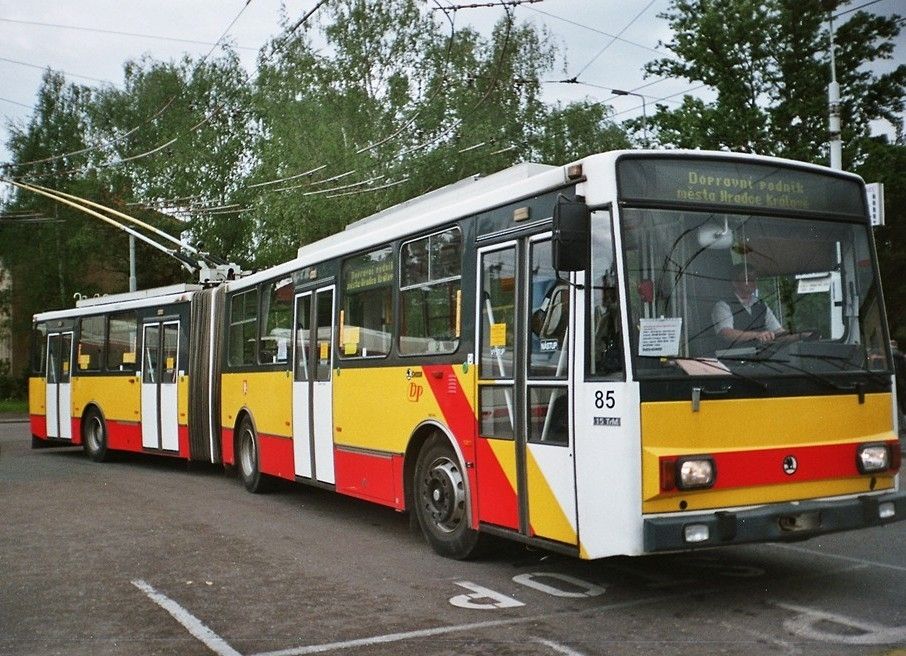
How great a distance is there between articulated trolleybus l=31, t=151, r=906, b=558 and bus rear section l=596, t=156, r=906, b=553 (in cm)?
1

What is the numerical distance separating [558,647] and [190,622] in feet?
7.53

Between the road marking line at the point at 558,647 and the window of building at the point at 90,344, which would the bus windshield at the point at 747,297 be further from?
the window of building at the point at 90,344

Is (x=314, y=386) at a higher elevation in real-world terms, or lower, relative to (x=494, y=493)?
higher

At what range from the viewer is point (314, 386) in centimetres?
1140

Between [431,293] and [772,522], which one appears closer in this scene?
[772,522]

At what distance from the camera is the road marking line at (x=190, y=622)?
6.04 m

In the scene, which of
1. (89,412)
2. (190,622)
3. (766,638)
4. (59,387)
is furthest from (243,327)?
(766,638)

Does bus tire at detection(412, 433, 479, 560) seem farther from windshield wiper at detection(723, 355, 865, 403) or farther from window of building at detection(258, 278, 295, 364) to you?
window of building at detection(258, 278, 295, 364)

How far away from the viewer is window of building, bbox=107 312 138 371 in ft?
58.4

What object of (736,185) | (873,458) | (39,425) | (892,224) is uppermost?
(892,224)

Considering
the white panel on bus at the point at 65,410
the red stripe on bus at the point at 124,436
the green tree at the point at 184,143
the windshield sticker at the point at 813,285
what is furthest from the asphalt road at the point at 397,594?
the green tree at the point at 184,143

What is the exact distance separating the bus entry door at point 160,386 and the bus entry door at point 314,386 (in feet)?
16.6

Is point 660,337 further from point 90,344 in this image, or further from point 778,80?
point 778,80

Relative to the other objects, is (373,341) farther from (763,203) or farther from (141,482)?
(141,482)
